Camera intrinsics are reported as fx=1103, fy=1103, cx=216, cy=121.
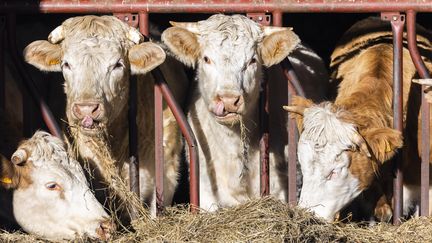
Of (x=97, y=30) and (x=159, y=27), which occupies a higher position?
(x=97, y=30)

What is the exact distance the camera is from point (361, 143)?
762 centimetres

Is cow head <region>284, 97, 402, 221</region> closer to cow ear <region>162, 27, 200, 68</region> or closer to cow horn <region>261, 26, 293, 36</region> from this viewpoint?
cow horn <region>261, 26, 293, 36</region>

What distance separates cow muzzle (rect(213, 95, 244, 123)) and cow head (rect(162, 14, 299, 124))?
56 mm

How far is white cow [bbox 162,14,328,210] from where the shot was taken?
7930 mm

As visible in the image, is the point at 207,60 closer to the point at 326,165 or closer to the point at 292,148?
the point at 292,148

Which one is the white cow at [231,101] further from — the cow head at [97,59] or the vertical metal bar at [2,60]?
the vertical metal bar at [2,60]

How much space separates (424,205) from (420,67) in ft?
3.31

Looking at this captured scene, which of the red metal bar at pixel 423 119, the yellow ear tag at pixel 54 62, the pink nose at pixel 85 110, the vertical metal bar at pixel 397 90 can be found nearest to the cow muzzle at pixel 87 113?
the pink nose at pixel 85 110

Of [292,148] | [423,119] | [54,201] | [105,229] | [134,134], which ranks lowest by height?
[105,229]

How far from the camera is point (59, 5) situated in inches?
316

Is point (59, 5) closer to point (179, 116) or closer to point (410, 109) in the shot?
point (179, 116)

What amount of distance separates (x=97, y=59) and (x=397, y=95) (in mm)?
2181

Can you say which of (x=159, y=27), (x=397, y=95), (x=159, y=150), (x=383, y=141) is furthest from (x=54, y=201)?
(x=159, y=27)

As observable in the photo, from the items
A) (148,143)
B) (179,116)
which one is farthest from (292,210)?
(148,143)
